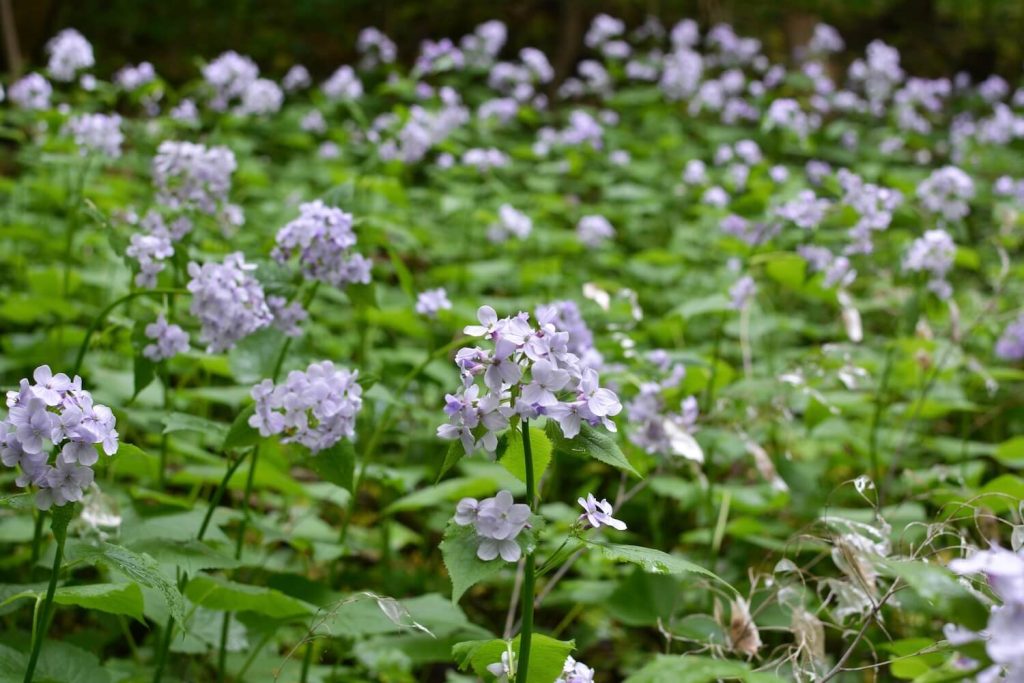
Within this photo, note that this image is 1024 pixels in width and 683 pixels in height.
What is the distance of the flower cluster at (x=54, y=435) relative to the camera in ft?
4.75

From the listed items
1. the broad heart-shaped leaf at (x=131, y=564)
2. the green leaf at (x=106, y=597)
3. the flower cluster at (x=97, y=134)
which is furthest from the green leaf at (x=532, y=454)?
the flower cluster at (x=97, y=134)

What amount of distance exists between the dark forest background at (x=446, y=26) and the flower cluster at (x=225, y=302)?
29.6ft

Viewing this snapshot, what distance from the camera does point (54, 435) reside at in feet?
4.75

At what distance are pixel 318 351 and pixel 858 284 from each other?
4183 mm

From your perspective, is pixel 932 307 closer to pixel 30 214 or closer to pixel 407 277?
pixel 407 277

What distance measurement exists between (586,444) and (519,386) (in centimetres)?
14

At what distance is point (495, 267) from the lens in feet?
15.7

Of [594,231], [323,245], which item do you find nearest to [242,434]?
[323,245]

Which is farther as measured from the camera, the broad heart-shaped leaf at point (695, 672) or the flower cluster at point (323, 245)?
the flower cluster at point (323, 245)

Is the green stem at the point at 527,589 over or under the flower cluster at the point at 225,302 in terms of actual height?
under

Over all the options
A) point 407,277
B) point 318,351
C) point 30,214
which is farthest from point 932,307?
point 30,214

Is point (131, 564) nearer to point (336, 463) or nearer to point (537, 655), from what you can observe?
point (336, 463)

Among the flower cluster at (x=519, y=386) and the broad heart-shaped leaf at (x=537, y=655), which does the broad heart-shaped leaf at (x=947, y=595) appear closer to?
the flower cluster at (x=519, y=386)

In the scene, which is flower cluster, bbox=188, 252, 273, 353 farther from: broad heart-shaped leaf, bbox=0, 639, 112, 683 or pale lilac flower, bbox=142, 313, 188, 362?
broad heart-shaped leaf, bbox=0, 639, 112, 683
